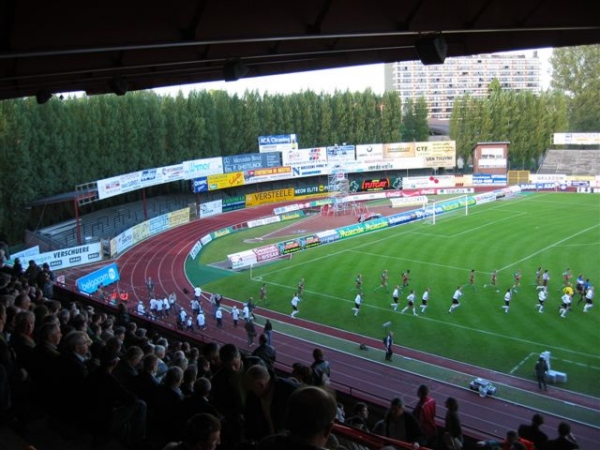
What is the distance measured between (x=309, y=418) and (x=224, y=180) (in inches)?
2315

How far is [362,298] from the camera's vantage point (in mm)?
28672

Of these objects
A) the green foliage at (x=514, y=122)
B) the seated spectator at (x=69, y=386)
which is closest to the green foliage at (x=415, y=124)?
the green foliage at (x=514, y=122)

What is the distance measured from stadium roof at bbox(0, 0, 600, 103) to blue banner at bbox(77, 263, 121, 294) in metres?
17.0

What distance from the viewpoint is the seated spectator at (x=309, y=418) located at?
8.38ft

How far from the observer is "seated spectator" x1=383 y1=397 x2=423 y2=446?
7.18 m

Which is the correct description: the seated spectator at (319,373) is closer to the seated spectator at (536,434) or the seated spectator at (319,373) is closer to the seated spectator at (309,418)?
the seated spectator at (309,418)

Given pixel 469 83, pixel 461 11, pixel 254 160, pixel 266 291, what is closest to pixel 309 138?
pixel 254 160

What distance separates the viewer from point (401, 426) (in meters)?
7.40

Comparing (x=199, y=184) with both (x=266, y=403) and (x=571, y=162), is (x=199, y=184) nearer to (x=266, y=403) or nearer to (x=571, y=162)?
(x=571, y=162)

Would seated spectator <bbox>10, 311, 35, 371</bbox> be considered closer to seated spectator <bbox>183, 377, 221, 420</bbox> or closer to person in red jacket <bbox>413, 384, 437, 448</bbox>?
seated spectator <bbox>183, 377, 221, 420</bbox>

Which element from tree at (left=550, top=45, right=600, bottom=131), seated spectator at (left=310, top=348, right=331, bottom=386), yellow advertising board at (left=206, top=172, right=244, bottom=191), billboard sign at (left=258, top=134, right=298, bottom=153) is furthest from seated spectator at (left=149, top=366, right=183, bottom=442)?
tree at (left=550, top=45, right=600, bottom=131)

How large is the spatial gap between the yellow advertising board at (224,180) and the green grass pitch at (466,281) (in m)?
11.5

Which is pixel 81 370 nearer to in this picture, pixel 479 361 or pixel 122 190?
pixel 479 361

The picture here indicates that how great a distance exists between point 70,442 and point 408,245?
116ft
